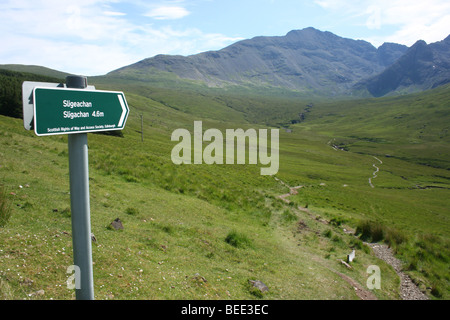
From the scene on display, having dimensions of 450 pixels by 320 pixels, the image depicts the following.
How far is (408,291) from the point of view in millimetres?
14141

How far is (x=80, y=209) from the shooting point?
420cm

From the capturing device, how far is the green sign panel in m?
3.79

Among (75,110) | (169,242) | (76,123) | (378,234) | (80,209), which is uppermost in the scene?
(75,110)

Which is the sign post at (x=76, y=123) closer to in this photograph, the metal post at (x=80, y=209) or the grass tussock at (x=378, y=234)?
the metal post at (x=80, y=209)

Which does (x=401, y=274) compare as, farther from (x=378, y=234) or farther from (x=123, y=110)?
(x=123, y=110)

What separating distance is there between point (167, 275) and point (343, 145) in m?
184

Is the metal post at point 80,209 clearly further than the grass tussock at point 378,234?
No

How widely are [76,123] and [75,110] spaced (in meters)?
0.20

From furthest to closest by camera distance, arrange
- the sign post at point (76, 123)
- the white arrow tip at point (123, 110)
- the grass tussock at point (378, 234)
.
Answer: the grass tussock at point (378, 234) → the white arrow tip at point (123, 110) → the sign post at point (76, 123)

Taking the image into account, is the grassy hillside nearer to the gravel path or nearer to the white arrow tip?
the gravel path

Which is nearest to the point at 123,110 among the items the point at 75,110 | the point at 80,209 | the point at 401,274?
the point at 75,110

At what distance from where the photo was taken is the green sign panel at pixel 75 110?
3787 millimetres

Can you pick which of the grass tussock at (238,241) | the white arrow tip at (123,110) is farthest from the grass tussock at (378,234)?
the white arrow tip at (123,110)
